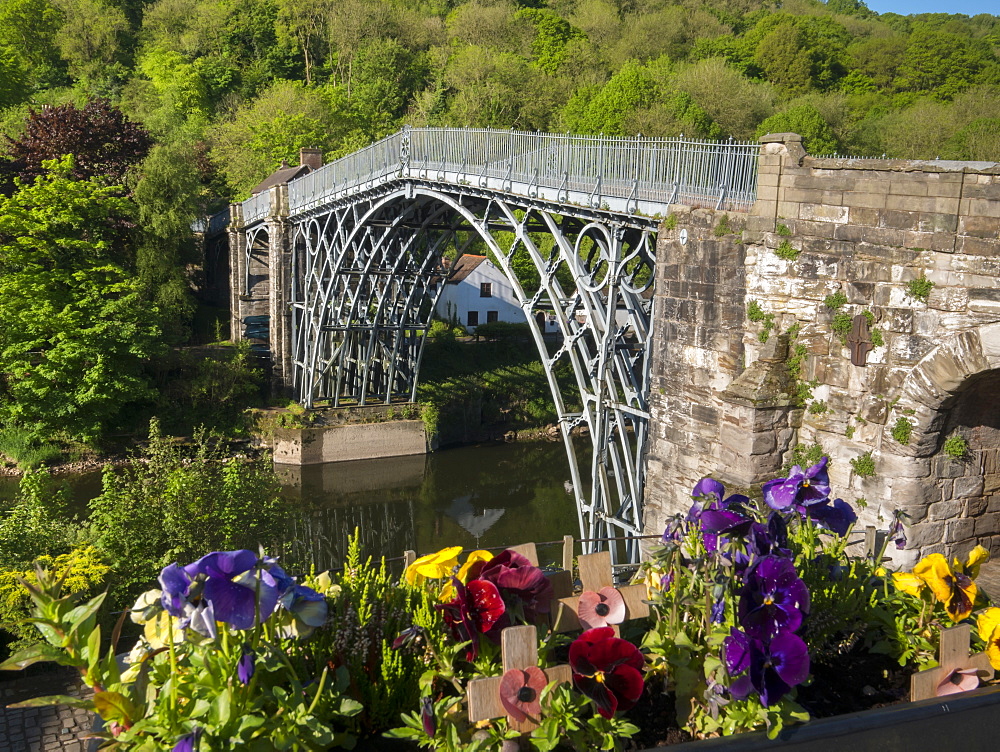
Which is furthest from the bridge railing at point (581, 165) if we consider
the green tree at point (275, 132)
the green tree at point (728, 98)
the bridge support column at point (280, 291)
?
the green tree at point (728, 98)

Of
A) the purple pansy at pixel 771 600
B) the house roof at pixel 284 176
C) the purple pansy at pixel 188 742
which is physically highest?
the house roof at pixel 284 176

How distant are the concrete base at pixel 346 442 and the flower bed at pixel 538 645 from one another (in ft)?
92.6

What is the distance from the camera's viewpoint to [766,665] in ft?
10.4

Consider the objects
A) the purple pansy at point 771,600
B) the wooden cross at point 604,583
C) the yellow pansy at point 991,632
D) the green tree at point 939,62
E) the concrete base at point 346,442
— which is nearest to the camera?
the purple pansy at point 771,600

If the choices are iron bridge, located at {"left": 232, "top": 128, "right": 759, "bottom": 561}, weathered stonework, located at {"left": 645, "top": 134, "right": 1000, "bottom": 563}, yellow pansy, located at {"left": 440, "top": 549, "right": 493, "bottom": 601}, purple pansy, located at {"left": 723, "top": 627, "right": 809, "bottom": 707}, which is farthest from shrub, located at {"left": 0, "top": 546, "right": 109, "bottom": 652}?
purple pansy, located at {"left": 723, "top": 627, "right": 809, "bottom": 707}

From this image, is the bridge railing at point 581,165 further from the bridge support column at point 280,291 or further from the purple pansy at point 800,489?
the bridge support column at point 280,291

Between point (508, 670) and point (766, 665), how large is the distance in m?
0.86

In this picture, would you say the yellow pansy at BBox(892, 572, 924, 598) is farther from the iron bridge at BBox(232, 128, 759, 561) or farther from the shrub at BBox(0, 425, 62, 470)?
the shrub at BBox(0, 425, 62, 470)

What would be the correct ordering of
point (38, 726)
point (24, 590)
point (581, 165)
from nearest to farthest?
1. point (38, 726)
2. point (24, 590)
3. point (581, 165)

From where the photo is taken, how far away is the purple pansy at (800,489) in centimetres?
406

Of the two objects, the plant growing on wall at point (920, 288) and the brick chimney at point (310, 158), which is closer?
the plant growing on wall at point (920, 288)

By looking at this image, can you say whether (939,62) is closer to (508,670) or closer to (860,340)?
(860,340)

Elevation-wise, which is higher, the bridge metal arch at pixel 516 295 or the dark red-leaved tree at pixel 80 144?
the dark red-leaved tree at pixel 80 144

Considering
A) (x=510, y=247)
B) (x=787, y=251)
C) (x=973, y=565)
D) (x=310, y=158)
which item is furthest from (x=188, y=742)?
(x=310, y=158)
